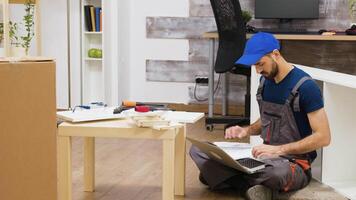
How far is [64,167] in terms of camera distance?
2.89 metres

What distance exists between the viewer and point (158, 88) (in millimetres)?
6430

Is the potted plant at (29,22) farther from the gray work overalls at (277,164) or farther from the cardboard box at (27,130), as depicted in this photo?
the cardboard box at (27,130)

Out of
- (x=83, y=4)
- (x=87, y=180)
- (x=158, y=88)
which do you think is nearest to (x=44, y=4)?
(x=83, y=4)

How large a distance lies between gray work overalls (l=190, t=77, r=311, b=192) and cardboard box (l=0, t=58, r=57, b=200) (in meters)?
1.54

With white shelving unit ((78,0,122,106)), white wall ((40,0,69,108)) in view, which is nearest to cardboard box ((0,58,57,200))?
white shelving unit ((78,0,122,106))

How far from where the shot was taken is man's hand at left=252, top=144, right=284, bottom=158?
10.1ft

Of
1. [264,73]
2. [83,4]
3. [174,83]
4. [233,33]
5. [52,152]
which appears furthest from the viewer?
[174,83]

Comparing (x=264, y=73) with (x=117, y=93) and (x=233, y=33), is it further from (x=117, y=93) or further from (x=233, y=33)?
(x=117, y=93)

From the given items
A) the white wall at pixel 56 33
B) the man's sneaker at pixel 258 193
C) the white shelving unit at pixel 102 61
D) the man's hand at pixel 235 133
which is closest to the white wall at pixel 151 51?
the white shelving unit at pixel 102 61

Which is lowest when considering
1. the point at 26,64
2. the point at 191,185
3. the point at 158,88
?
the point at 191,185

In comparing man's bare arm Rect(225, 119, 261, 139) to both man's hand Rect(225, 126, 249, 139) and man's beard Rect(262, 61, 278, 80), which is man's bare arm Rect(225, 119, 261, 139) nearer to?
man's hand Rect(225, 126, 249, 139)

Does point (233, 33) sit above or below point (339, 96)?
above

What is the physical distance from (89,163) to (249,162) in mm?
938

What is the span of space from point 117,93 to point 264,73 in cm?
324
